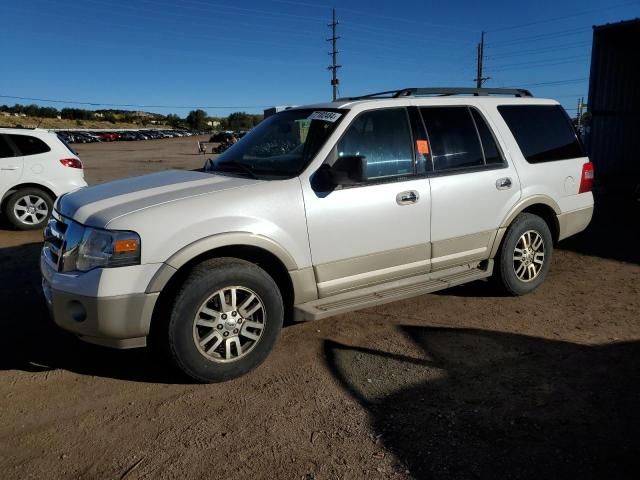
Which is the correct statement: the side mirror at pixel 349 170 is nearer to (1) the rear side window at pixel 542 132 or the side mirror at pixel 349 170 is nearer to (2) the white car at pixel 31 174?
(1) the rear side window at pixel 542 132

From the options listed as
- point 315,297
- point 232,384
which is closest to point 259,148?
point 315,297

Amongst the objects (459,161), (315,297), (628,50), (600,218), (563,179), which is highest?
(628,50)

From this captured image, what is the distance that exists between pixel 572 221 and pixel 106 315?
14.6ft

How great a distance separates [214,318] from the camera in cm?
340

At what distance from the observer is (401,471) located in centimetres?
255

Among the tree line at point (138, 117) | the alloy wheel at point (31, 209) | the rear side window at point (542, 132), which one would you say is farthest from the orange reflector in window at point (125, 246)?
the tree line at point (138, 117)

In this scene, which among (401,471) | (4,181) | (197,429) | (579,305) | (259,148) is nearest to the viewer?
(401,471)

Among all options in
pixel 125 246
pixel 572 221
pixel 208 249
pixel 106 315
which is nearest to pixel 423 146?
pixel 208 249

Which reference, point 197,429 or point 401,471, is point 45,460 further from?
point 401,471

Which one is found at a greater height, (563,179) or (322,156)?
(322,156)

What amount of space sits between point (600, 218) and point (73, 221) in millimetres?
8528

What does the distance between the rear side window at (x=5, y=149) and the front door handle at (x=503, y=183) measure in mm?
7675

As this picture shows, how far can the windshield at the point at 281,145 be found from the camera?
3943 millimetres

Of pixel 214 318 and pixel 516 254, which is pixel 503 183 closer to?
pixel 516 254
